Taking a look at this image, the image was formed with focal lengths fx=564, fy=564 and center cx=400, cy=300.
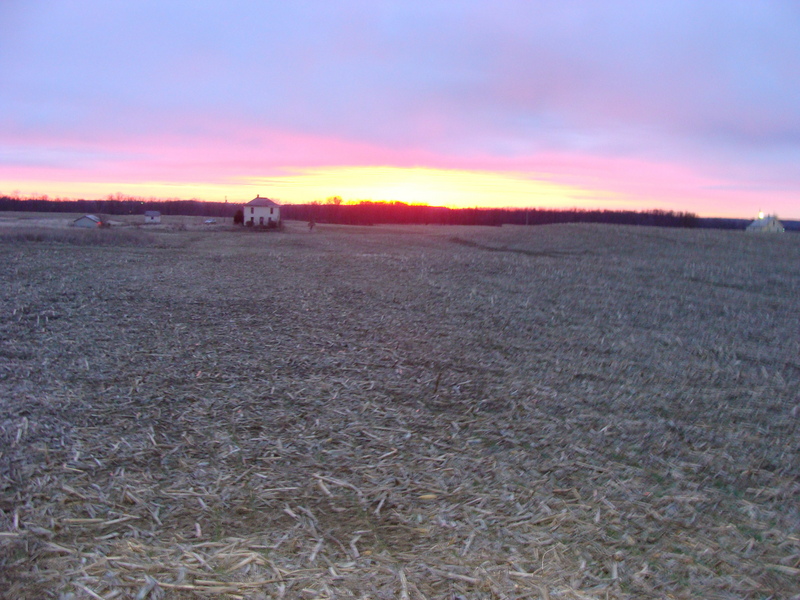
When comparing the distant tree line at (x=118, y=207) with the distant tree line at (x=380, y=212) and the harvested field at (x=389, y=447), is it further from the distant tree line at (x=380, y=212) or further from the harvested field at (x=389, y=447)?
the harvested field at (x=389, y=447)

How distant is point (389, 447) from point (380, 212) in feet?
216

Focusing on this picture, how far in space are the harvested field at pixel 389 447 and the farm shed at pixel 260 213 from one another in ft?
109

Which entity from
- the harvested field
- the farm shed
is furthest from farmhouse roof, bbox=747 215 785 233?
the farm shed

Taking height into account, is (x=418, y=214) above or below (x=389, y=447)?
above

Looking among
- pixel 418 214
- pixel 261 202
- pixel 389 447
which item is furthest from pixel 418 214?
pixel 389 447

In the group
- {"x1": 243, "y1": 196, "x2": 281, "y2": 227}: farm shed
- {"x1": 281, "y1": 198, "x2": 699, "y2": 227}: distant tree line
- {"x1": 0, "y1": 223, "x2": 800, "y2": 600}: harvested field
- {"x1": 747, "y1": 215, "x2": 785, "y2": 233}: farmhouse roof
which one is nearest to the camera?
{"x1": 0, "y1": 223, "x2": 800, "y2": 600}: harvested field

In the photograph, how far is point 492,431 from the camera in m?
4.05

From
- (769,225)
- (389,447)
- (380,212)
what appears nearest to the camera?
(389,447)

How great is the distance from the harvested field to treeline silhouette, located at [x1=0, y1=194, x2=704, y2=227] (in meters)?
38.6

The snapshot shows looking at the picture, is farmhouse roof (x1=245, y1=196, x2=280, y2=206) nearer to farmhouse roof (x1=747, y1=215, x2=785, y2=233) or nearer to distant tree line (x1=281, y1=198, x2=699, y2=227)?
distant tree line (x1=281, y1=198, x2=699, y2=227)

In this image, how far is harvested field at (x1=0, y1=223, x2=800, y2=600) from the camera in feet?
8.52

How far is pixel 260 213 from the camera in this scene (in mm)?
40750

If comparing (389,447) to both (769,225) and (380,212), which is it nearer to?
(769,225)

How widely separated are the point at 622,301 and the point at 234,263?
7152 mm
